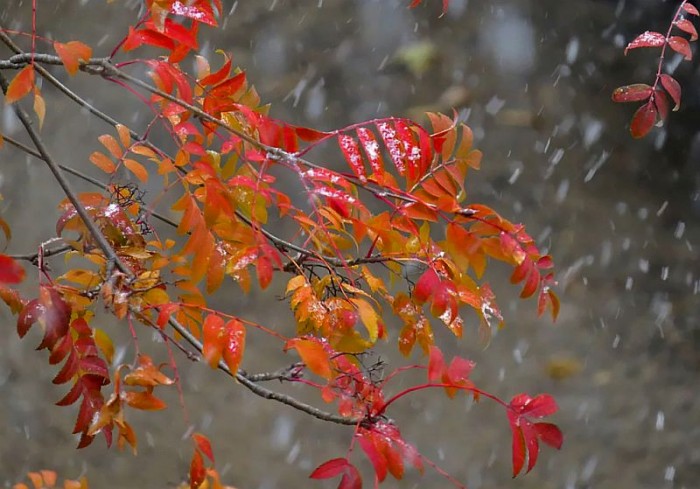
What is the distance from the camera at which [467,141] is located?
1.03m

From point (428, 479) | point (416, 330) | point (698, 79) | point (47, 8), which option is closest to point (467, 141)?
point (416, 330)

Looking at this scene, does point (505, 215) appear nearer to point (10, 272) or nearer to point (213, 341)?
point (213, 341)

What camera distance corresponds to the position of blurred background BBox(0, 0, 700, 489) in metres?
2.97

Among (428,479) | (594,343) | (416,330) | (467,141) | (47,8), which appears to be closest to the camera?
(467,141)

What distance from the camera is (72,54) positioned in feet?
2.62

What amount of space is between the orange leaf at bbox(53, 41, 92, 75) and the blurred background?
233 centimetres

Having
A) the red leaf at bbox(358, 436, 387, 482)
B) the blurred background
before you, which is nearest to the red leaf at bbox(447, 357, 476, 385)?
the red leaf at bbox(358, 436, 387, 482)

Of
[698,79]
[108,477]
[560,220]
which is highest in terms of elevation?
[698,79]

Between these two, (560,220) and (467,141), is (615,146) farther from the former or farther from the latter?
(467,141)

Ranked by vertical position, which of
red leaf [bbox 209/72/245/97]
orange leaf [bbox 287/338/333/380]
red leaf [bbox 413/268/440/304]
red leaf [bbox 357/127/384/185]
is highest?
red leaf [bbox 209/72/245/97]

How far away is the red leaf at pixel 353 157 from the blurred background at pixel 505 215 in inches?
88.6

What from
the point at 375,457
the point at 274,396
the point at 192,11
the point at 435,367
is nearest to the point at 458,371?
the point at 435,367

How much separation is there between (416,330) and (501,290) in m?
2.07

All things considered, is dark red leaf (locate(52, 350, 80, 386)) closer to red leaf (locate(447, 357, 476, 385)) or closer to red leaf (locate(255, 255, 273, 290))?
red leaf (locate(255, 255, 273, 290))
